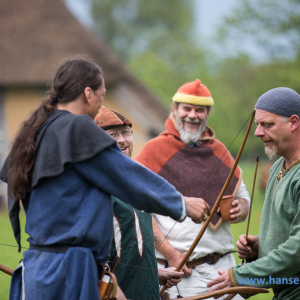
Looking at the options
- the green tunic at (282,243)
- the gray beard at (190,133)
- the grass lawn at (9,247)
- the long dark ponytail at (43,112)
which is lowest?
the grass lawn at (9,247)

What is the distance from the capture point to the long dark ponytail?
2039mm

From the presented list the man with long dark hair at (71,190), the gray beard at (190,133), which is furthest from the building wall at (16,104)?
the man with long dark hair at (71,190)

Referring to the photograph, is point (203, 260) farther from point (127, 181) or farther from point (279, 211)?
point (127, 181)

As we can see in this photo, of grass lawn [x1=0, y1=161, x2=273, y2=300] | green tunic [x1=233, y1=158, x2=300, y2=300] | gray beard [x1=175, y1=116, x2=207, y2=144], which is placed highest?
gray beard [x1=175, y1=116, x2=207, y2=144]

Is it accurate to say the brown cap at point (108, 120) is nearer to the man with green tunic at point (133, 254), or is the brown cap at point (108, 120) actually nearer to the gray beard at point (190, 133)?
the man with green tunic at point (133, 254)

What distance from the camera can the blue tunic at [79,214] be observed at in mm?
1986

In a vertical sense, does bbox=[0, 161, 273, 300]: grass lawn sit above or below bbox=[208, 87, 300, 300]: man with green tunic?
below

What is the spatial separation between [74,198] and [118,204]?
54 cm

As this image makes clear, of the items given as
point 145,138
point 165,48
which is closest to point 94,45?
point 145,138

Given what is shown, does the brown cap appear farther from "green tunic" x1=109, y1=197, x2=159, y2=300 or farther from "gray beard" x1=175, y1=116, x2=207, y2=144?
"gray beard" x1=175, y1=116, x2=207, y2=144

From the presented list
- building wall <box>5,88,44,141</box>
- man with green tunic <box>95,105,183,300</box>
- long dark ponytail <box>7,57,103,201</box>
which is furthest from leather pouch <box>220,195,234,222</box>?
building wall <box>5,88,44,141</box>

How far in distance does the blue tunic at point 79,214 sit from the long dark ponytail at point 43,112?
0.32 ft

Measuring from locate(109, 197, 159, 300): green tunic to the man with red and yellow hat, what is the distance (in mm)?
623

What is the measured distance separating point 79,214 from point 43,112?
518 mm
